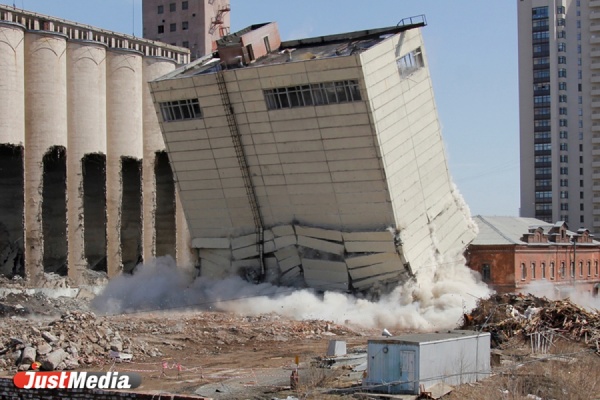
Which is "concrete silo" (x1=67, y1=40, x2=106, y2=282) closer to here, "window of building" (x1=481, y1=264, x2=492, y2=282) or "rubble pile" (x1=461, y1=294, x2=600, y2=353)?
"window of building" (x1=481, y1=264, x2=492, y2=282)

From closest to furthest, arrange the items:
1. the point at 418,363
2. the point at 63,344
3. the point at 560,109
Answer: the point at 418,363
the point at 63,344
the point at 560,109

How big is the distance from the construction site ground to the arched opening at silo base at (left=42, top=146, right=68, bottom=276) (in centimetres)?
2233

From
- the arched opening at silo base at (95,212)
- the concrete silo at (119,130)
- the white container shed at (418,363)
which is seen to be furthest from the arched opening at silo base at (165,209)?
the white container shed at (418,363)

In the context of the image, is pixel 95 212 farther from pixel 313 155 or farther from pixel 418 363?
pixel 418 363

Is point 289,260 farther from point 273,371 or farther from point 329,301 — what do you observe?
point 273,371

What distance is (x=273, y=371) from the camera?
26.2m

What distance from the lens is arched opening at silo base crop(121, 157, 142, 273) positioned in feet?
224

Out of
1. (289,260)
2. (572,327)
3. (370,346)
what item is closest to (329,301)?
(289,260)

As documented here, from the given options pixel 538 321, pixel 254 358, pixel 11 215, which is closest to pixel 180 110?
pixel 254 358

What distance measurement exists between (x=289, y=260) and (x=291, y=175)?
14.2ft

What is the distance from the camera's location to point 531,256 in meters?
55.3

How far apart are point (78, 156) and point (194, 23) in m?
37.0

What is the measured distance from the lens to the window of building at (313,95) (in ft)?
121

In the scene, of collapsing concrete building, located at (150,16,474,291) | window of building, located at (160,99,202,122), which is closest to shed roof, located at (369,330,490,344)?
collapsing concrete building, located at (150,16,474,291)
